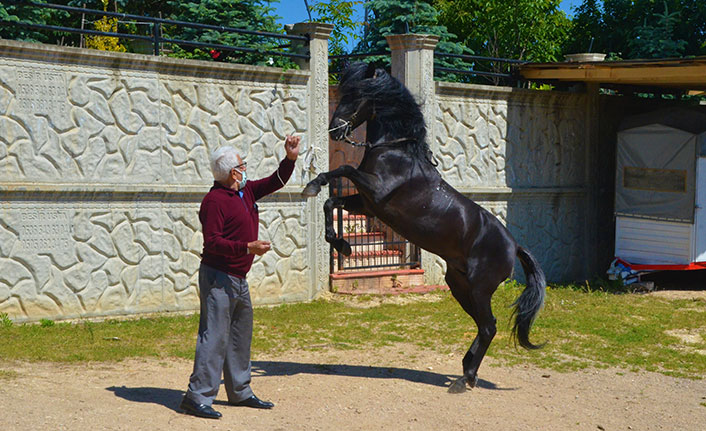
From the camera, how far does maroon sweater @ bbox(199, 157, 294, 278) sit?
579cm

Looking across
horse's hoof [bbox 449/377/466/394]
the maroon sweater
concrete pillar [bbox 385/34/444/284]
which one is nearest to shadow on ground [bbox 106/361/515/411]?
horse's hoof [bbox 449/377/466/394]

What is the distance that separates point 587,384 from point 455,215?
197 centimetres

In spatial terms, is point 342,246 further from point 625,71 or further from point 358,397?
point 625,71

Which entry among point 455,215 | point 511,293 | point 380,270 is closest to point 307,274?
point 380,270

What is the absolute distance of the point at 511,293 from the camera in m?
12.5

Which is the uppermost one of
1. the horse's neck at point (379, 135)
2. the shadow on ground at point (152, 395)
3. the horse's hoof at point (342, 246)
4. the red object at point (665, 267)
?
the horse's neck at point (379, 135)

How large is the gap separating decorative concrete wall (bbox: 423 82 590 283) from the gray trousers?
6696mm

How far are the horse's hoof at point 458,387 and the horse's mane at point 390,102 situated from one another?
198 centimetres

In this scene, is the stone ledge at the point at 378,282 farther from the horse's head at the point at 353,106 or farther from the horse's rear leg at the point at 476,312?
the horse's head at the point at 353,106

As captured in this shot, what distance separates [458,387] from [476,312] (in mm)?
761

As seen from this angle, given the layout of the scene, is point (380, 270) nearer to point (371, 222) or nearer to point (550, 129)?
point (371, 222)

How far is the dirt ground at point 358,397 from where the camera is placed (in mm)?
5859

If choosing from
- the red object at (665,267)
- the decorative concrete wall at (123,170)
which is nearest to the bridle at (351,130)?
the decorative concrete wall at (123,170)

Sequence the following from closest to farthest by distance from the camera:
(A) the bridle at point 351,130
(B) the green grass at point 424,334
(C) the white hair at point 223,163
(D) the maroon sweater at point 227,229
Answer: (D) the maroon sweater at point 227,229 → (C) the white hair at point 223,163 → (A) the bridle at point 351,130 → (B) the green grass at point 424,334
